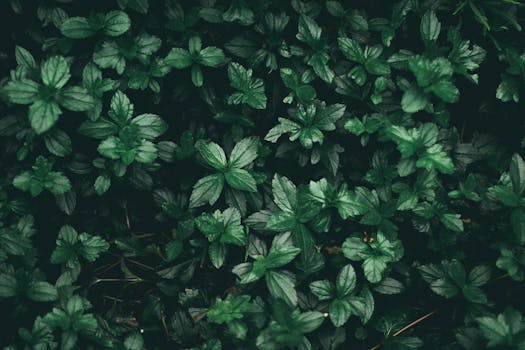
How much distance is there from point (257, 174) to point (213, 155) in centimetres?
22

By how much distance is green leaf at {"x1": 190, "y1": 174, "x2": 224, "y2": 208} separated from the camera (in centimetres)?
213

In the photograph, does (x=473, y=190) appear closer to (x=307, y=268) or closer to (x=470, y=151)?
(x=470, y=151)

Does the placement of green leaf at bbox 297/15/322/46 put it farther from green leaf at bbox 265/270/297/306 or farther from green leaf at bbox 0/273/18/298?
green leaf at bbox 0/273/18/298

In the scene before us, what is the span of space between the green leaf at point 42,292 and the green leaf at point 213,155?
78 centimetres

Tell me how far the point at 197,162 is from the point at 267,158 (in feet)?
1.08

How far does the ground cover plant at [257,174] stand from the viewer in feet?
6.85

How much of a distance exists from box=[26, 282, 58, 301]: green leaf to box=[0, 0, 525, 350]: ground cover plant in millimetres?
12

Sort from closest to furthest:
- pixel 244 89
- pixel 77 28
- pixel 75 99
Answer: pixel 75 99
pixel 77 28
pixel 244 89

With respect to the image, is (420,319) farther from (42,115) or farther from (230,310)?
(42,115)

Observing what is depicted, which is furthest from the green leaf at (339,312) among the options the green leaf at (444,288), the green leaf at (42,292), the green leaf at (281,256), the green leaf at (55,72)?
the green leaf at (55,72)

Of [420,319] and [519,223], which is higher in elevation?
[519,223]

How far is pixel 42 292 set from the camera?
2.06 m

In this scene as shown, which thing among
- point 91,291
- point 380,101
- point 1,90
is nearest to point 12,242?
point 91,291

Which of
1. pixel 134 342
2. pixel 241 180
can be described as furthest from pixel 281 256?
pixel 134 342
